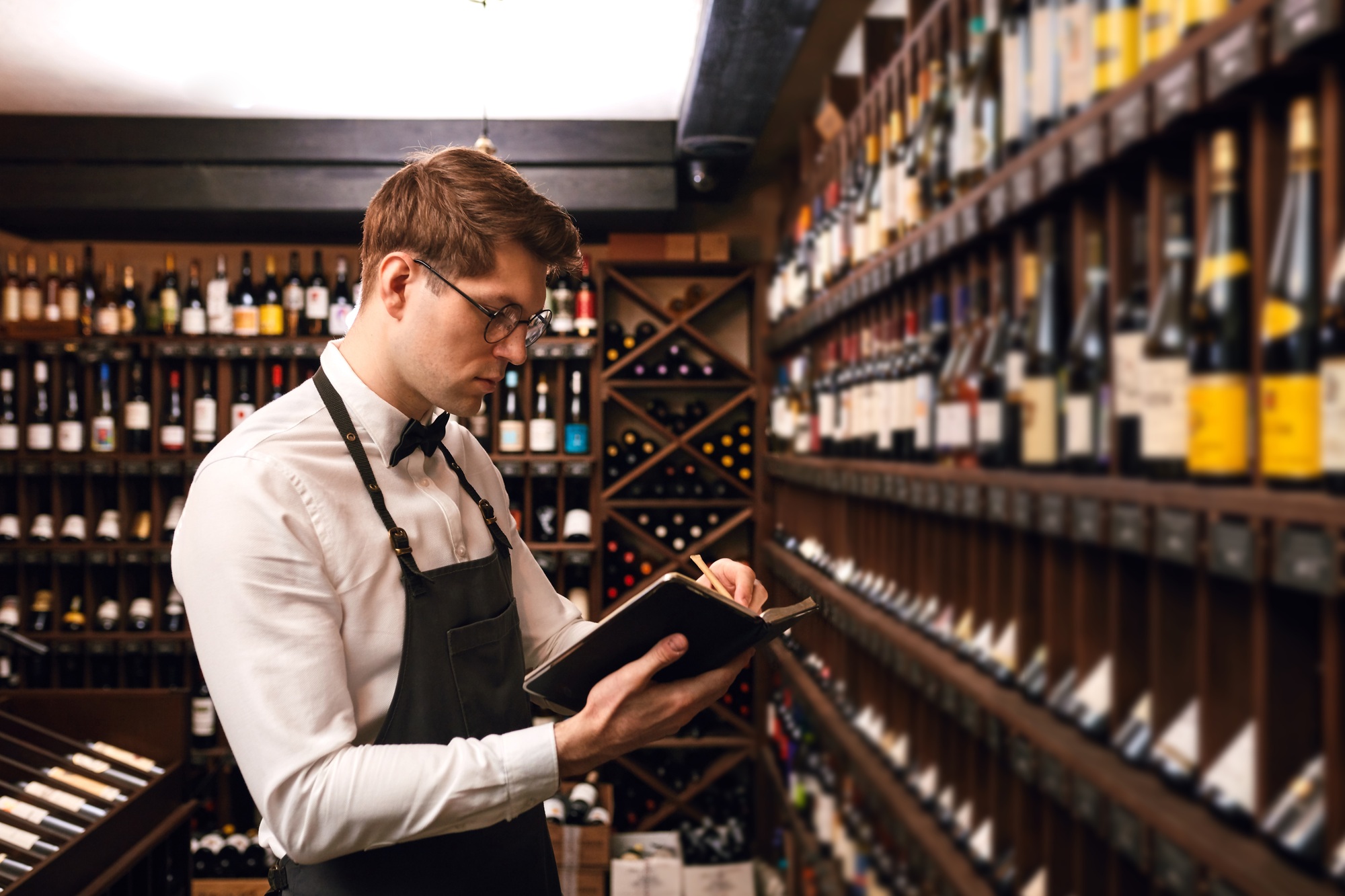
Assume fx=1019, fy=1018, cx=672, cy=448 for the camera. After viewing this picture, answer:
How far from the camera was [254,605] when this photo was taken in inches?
49.4

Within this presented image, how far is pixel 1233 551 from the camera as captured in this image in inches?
45.8

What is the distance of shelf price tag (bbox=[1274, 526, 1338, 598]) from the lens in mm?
1011

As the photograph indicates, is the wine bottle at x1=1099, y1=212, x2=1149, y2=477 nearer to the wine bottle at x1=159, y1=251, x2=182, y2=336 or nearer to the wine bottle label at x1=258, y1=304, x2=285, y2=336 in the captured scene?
the wine bottle label at x1=258, y1=304, x2=285, y2=336

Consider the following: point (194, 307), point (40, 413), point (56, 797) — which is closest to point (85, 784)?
point (56, 797)

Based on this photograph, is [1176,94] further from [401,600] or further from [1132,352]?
[401,600]

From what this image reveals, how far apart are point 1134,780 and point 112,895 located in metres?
2.50

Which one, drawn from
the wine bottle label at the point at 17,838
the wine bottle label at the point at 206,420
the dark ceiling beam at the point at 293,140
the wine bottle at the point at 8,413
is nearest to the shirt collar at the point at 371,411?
the wine bottle label at the point at 17,838

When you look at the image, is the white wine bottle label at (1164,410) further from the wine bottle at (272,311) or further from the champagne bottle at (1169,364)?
the wine bottle at (272,311)

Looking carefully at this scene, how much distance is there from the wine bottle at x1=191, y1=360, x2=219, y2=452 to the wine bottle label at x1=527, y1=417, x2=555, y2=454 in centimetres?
158

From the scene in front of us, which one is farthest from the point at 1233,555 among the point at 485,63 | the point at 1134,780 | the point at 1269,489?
the point at 485,63

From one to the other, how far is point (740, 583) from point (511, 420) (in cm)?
354

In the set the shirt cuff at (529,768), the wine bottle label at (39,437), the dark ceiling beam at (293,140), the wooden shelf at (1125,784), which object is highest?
the dark ceiling beam at (293,140)

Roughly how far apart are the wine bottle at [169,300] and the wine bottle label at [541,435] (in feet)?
6.35

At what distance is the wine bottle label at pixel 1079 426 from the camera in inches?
→ 64.0
